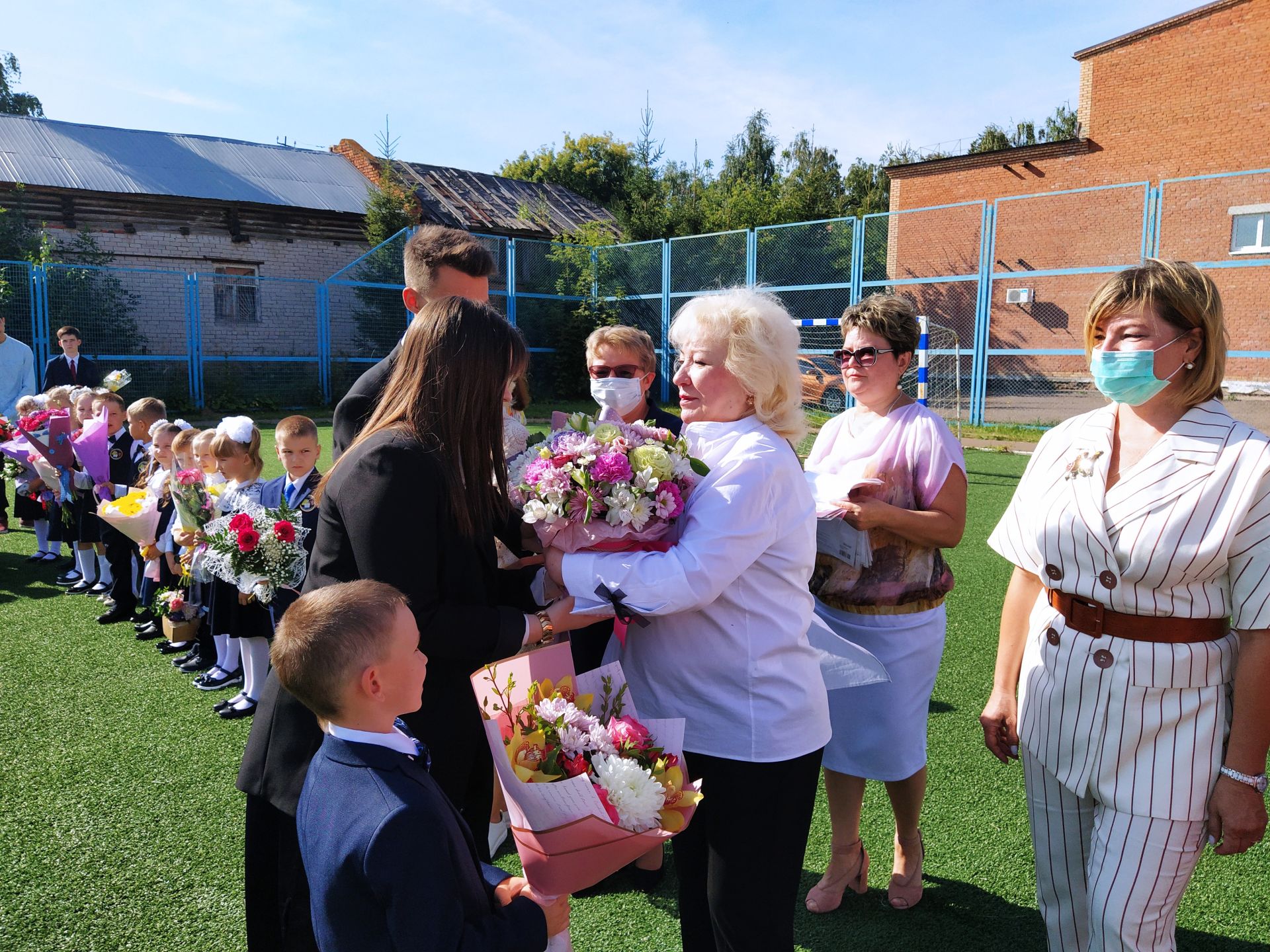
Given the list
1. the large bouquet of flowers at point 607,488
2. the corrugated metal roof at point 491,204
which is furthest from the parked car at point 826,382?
the corrugated metal roof at point 491,204

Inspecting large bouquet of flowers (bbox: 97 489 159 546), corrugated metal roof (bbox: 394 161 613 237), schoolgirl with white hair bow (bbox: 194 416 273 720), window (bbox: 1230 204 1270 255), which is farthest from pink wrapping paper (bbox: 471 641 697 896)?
corrugated metal roof (bbox: 394 161 613 237)

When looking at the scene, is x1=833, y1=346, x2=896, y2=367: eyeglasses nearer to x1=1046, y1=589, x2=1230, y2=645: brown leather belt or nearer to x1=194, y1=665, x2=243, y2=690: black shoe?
x1=1046, y1=589, x2=1230, y2=645: brown leather belt

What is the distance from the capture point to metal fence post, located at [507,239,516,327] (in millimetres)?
21016

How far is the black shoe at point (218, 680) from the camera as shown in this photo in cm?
511

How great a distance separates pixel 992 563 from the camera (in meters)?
7.68

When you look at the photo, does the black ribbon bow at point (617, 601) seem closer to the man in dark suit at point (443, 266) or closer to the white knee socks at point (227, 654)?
the man in dark suit at point (443, 266)

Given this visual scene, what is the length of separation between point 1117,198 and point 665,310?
11.2 m

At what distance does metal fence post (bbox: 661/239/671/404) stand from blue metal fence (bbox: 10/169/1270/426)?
40mm

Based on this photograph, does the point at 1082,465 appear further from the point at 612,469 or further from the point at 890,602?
the point at 612,469

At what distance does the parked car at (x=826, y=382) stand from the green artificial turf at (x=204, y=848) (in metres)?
8.14

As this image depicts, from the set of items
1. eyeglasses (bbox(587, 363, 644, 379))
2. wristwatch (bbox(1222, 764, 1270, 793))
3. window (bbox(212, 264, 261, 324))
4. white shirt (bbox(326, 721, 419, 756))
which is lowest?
wristwatch (bbox(1222, 764, 1270, 793))

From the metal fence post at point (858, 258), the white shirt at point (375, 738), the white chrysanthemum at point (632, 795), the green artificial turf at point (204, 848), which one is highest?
Result: the metal fence post at point (858, 258)

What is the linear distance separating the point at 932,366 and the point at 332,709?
1699 centimetres

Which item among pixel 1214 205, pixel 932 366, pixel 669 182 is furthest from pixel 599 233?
pixel 669 182
